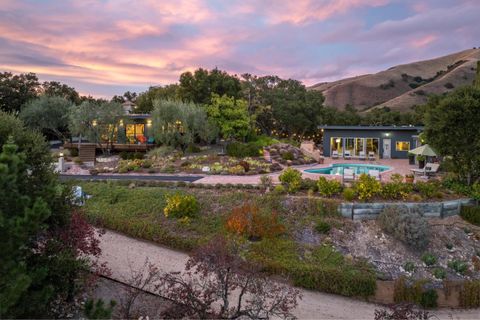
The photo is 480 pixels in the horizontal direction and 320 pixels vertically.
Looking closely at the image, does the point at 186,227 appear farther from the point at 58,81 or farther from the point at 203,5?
the point at 58,81

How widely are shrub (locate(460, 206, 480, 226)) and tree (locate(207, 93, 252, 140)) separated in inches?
767

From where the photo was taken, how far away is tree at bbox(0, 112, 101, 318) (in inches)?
151

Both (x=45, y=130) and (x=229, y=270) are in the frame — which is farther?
(x=45, y=130)

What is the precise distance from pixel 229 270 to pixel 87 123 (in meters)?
24.5

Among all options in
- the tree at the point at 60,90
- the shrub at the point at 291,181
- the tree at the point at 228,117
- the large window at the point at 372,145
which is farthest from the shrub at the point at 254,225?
the tree at the point at 60,90

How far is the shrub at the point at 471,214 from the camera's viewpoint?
12664mm

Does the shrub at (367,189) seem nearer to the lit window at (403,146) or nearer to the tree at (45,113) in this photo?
the lit window at (403,146)

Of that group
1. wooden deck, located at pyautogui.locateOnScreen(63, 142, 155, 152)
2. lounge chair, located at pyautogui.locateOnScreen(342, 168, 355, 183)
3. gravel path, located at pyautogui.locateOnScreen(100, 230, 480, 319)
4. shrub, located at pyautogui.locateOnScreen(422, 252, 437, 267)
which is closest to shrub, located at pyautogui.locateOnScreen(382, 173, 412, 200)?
lounge chair, located at pyautogui.locateOnScreen(342, 168, 355, 183)

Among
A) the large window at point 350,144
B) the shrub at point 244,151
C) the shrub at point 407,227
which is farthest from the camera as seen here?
the large window at point 350,144

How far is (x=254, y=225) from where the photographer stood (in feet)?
36.6

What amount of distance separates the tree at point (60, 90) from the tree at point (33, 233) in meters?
44.9

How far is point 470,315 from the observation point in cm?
815

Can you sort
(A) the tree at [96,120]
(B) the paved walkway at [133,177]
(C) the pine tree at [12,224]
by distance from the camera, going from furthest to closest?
1. (A) the tree at [96,120]
2. (B) the paved walkway at [133,177]
3. (C) the pine tree at [12,224]

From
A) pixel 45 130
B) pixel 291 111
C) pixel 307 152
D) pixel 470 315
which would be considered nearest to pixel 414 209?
pixel 470 315
